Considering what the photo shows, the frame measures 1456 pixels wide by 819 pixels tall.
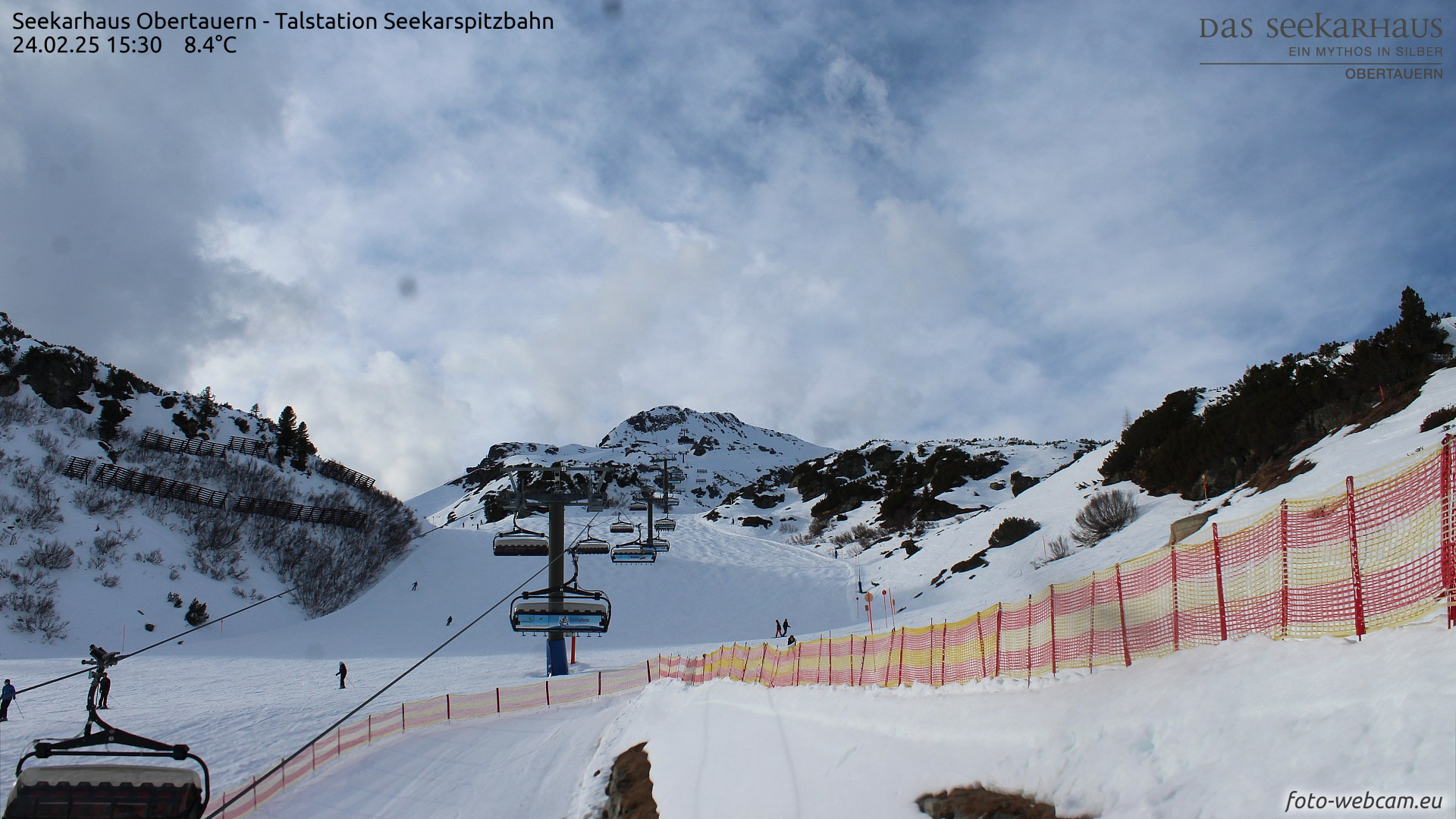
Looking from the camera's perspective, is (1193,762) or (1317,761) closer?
(1317,761)

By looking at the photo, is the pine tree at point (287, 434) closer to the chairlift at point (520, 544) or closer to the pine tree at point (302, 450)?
the pine tree at point (302, 450)

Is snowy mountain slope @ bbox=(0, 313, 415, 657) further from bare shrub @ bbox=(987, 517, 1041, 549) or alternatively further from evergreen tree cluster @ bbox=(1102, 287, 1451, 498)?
evergreen tree cluster @ bbox=(1102, 287, 1451, 498)

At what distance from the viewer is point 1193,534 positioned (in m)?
23.4

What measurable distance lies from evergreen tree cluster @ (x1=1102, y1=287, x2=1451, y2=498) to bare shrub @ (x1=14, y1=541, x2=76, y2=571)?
5792 centimetres

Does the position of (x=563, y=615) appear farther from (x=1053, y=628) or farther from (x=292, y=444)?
(x=292, y=444)

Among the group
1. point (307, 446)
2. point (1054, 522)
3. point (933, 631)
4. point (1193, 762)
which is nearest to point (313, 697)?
point (933, 631)

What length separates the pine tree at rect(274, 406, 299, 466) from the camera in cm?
6627

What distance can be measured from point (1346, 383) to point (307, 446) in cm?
8140

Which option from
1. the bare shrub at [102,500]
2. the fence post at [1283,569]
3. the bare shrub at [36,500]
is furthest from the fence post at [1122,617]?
the bare shrub at [102,500]

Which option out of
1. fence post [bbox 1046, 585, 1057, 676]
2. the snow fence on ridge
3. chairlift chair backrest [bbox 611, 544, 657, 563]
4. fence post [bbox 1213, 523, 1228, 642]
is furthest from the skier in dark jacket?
fence post [bbox 1213, 523, 1228, 642]

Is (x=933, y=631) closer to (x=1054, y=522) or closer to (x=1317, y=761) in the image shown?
(x=1317, y=761)

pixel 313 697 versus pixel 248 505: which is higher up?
pixel 248 505

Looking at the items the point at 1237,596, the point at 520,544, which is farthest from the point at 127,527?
the point at 1237,596

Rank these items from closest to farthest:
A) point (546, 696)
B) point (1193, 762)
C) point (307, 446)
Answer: point (1193, 762)
point (546, 696)
point (307, 446)
